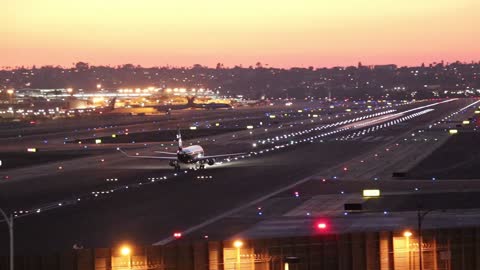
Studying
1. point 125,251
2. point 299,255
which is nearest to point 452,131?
point 299,255

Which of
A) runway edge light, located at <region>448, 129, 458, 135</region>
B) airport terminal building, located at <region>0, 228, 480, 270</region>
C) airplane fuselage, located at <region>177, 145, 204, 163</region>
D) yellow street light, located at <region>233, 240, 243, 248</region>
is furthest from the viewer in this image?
runway edge light, located at <region>448, 129, 458, 135</region>

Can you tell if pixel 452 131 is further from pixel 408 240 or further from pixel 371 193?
pixel 408 240

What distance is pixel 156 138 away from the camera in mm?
154125

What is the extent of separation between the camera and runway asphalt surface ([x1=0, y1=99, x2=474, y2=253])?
187ft

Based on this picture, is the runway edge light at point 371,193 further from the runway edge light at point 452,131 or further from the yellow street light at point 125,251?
the runway edge light at point 452,131

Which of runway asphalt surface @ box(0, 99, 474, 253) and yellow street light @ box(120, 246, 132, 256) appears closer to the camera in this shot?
yellow street light @ box(120, 246, 132, 256)

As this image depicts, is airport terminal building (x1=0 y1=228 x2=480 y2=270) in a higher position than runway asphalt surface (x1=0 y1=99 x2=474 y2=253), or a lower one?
lower

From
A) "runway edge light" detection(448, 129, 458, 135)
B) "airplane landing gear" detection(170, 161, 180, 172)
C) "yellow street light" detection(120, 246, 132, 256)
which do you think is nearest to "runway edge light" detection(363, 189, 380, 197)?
"airplane landing gear" detection(170, 161, 180, 172)

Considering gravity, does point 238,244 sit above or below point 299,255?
above

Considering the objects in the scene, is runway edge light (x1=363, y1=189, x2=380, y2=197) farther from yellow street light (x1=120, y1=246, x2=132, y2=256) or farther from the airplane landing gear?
yellow street light (x1=120, y1=246, x2=132, y2=256)

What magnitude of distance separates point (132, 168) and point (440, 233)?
60910 millimetres

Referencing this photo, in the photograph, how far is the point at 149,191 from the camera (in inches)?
3120

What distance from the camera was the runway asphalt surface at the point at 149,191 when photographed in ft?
187

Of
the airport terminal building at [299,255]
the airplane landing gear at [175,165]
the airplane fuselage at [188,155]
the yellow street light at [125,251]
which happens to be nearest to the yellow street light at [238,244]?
the airport terminal building at [299,255]
